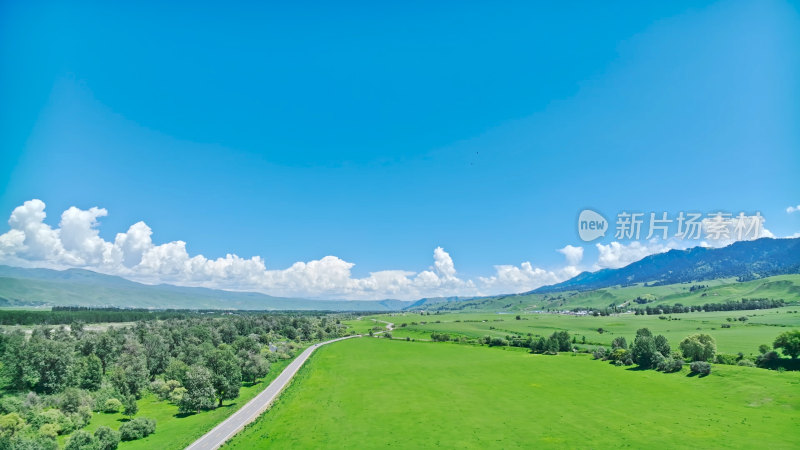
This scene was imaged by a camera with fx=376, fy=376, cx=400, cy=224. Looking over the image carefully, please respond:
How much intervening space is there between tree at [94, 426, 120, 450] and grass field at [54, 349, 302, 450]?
165 cm

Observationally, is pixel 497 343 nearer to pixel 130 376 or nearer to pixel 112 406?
pixel 130 376

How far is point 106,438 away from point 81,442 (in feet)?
14.0

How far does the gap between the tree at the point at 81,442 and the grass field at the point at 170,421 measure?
494 cm

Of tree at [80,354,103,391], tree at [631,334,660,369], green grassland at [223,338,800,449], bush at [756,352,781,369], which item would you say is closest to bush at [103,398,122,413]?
tree at [80,354,103,391]

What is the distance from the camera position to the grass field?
218ft

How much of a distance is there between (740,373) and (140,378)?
499 feet

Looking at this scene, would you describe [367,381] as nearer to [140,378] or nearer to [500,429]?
[500,429]

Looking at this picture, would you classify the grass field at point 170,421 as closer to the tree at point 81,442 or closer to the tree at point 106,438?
the tree at point 106,438

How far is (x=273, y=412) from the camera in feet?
260

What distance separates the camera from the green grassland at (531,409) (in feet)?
205

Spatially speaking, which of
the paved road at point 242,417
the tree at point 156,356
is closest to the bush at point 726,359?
the paved road at point 242,417

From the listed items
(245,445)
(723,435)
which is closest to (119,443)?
(245,445)

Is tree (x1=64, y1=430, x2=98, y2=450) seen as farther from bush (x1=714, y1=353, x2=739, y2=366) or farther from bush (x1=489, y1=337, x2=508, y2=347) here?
bush (x1=489, y1=337, x2=508, y2=347)

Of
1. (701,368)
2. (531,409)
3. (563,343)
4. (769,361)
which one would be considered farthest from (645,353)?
(531,409)
